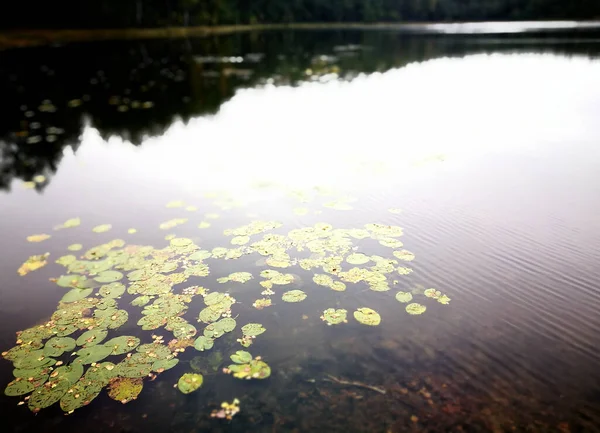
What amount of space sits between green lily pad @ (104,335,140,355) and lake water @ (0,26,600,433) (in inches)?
3.0

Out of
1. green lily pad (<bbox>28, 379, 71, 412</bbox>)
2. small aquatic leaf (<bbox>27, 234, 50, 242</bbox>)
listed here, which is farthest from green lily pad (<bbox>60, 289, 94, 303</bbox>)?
small aquatic leaf (<bbox>27, 234, 50, 242</bbox>)

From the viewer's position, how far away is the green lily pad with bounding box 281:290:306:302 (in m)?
4.18

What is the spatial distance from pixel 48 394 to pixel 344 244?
3.40 m

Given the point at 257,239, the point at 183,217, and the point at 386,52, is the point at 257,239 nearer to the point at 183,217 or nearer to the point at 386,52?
the point at 183,217

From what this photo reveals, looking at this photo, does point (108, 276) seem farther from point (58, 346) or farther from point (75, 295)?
point (58, 346)

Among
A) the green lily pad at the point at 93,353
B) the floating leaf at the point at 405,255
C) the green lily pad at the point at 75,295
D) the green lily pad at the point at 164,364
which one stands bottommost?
the green lily pad at the point at 164,364

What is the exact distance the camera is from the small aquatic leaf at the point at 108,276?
4.54 metres

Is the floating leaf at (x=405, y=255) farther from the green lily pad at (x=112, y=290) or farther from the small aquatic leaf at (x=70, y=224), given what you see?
the small aquatic leaf at (x=70, y=224)

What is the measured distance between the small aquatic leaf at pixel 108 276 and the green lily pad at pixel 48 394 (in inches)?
56.1

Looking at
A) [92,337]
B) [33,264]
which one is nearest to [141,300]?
[92,337]

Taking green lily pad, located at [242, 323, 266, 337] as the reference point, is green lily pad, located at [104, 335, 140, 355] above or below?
above

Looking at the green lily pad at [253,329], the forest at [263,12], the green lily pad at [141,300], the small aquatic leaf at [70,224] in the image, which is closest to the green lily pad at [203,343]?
the green lily pad at [253,329]

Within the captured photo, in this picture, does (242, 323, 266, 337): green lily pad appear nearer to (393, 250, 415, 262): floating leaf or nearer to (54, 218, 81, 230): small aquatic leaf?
(393, 250, 415, 262): floating leaf

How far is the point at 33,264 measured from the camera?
498 cm
